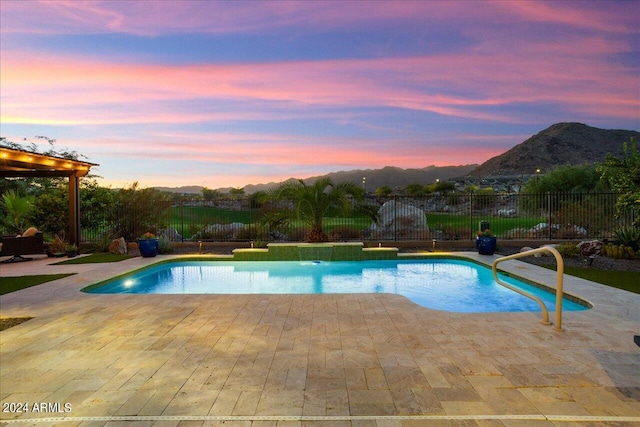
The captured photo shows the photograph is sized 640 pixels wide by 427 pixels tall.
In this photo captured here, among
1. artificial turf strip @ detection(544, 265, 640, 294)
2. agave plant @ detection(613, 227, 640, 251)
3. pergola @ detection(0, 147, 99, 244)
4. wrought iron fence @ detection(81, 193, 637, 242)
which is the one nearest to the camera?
artificial turf strip @ detection(544, 265, 640, 294)

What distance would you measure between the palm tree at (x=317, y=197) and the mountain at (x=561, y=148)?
59.9 meters

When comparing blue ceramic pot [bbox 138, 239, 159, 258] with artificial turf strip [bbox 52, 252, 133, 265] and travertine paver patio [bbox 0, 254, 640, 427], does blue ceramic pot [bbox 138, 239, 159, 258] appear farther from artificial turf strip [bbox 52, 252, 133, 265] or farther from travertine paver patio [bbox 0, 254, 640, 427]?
travertine paver patio [bbox 0, 254, 640, 427]

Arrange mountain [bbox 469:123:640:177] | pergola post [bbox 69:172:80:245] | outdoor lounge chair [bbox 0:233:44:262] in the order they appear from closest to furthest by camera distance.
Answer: outdoor lounge chair [bbox 0:233:44:262]
pergola post [bbox 69:172:80:245]
mountain [bbox 469:123:640:177]

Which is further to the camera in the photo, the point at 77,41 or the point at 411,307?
the point at 77,41

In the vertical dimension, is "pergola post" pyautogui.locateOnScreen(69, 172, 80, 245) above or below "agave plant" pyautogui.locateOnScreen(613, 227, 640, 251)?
above

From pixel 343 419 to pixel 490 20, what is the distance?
1437 cm

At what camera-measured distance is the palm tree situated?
44.0ft

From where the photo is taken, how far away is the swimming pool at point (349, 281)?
7.77 m

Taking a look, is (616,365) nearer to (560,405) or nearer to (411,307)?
(560,405)

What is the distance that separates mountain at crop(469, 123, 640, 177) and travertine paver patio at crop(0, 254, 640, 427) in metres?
67.1

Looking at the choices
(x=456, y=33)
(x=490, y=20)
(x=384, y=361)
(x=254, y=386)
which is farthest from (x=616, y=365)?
(x=456, y=33)

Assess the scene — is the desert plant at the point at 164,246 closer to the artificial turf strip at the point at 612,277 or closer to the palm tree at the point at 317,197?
the palm tree at the point at 317,197

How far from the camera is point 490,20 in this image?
13.1m

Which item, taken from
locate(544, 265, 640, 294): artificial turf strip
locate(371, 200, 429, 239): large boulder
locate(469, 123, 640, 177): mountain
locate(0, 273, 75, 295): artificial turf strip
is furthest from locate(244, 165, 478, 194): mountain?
locate(0, 273, 75, 295): artificial turf strip
